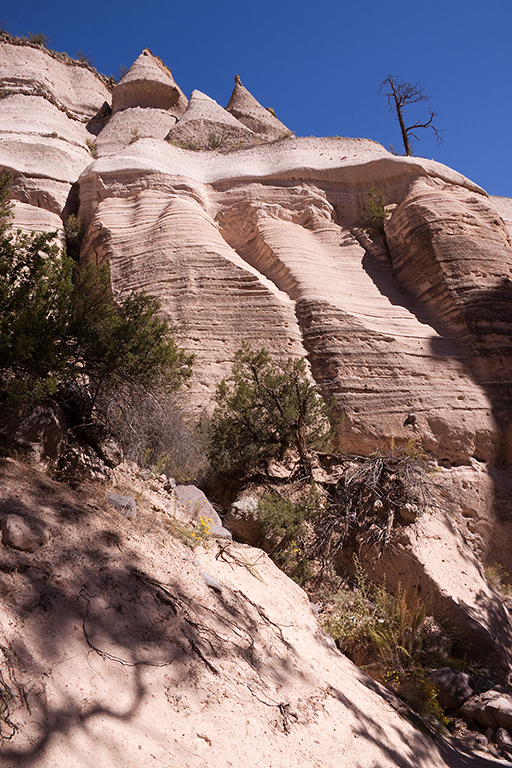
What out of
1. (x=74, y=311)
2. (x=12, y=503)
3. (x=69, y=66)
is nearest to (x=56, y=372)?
(x=74, y=311)

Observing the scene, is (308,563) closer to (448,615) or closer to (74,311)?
(448,615)

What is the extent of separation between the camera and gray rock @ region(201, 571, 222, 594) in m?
4.11

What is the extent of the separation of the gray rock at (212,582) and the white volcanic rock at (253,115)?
2158cm

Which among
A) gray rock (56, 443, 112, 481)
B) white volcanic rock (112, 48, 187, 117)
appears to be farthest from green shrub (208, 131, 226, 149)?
gray rock (56, 443, 112, 481)

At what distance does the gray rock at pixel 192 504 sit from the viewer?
5469mm

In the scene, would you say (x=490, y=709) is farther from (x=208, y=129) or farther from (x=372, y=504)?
(x=208, y=129)

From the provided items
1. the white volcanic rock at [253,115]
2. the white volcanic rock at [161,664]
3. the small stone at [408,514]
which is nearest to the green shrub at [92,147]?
the white volcanic rock at [253,115]

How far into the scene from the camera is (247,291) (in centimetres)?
1075

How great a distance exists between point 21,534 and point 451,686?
4.56 metres

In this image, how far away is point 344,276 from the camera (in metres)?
12.3

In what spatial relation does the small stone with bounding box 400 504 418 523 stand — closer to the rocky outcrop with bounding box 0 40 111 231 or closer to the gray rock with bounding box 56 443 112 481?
the gray rock with bounding box 56 443 112 481

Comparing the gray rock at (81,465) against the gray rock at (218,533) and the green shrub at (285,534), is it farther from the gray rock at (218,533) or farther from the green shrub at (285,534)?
the green shrub at (285,534)

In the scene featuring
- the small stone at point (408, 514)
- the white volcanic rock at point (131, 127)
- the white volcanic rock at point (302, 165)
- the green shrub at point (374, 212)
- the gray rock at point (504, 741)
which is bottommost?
the gray rock at point (504, 741)

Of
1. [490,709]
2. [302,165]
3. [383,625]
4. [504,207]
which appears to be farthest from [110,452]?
[504,207]
